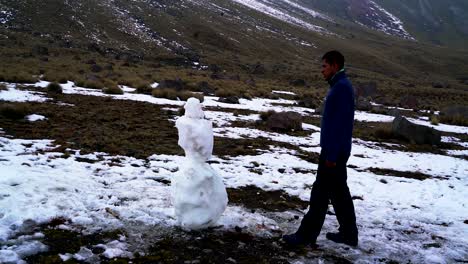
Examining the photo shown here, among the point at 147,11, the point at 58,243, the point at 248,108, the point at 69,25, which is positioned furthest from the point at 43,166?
the point at 147,11

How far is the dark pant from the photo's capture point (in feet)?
17.1

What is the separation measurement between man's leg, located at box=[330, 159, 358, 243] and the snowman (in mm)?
1454

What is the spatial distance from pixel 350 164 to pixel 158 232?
22.0 feet

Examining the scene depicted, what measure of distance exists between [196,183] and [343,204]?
1908 millimetres

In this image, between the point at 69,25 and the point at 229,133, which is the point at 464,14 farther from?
the point at 229,133

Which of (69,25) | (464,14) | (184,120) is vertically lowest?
(184,120)

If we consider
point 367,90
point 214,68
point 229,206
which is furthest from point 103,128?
point 214,68

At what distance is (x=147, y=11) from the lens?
75688mm

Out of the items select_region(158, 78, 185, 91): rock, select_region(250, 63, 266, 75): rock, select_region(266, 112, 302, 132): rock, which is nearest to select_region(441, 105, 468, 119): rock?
select_region(266, 112, 302, 132): rock

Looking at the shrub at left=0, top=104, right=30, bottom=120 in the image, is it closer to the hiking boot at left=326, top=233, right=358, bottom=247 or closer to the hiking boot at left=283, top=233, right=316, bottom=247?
the hiking boot at left=283, top=233, right=316, bottom=247

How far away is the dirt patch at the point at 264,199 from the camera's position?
263 inches

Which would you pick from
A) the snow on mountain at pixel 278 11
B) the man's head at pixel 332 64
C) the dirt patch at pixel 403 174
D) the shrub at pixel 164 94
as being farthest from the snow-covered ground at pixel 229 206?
the snow on mountain at pixel 278 11

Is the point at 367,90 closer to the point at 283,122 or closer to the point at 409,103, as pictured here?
the point at 409,103

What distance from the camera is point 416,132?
15.1 meters
